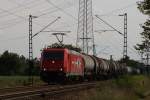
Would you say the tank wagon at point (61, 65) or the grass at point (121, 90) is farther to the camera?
the tank wagon at point (61, 65)

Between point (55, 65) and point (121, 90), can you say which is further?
point (55, 65)

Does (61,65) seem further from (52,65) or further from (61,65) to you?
(52,65)

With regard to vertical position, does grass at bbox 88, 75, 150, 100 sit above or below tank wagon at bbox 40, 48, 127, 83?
below

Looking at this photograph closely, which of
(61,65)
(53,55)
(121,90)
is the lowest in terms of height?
(121,90)

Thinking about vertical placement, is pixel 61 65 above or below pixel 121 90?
above

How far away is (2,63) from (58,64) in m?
55.3

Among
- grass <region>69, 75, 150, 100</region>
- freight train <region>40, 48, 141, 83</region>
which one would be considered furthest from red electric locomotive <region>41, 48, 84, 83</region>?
grass <region>69, 75, 150, 100</region>

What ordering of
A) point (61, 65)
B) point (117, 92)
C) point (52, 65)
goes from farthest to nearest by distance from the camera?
point (52, 65)
point (61, 65)
point (117, 92)

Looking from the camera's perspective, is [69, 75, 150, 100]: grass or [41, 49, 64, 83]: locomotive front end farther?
[41, 49, 64, 83]: locomotive front end

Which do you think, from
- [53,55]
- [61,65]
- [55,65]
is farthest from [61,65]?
[53,55]

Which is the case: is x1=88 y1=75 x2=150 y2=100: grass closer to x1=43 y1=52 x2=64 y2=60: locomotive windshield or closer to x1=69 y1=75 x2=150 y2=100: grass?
x1=69 y1=75 x2=150 y2=100: grass

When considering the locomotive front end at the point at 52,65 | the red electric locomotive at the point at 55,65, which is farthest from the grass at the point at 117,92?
the locomotive front end at the point at 52,65

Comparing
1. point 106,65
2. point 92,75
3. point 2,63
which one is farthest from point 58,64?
point 2,63

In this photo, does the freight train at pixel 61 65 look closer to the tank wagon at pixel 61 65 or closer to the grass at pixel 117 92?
the tank wagon at pixel 61 65
